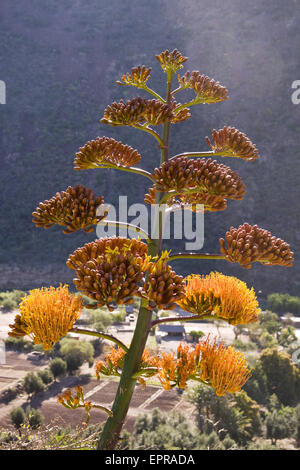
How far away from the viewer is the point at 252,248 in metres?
2.49

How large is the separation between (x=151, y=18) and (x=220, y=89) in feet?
194

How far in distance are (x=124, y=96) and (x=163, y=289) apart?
45.8m

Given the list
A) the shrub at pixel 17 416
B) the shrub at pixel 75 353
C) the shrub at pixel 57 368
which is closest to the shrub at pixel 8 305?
the shrub at pixel 75 353

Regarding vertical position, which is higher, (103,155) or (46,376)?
(103,155)

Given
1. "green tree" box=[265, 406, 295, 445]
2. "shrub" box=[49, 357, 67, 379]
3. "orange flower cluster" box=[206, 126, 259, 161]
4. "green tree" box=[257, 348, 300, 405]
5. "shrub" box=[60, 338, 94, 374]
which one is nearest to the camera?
"orange flower cluster" box=[206, 126, 259, 161]

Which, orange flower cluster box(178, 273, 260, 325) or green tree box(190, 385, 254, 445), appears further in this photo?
green tree box(190, 385, 254, 445)

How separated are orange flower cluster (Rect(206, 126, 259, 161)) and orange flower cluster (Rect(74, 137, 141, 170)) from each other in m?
0.61

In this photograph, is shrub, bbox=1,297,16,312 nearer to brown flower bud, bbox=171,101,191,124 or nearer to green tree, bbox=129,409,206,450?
green tree, bbox=129,409,206,450

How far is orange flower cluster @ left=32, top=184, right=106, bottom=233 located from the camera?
94.1 inches

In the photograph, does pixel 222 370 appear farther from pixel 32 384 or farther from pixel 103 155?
pixel 32 384

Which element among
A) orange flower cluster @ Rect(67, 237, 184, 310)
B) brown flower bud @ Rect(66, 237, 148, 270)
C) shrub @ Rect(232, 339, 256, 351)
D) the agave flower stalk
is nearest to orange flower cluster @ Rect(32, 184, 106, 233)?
the agave flower stalk

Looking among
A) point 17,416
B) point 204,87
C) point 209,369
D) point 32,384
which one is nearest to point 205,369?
point 209,369
